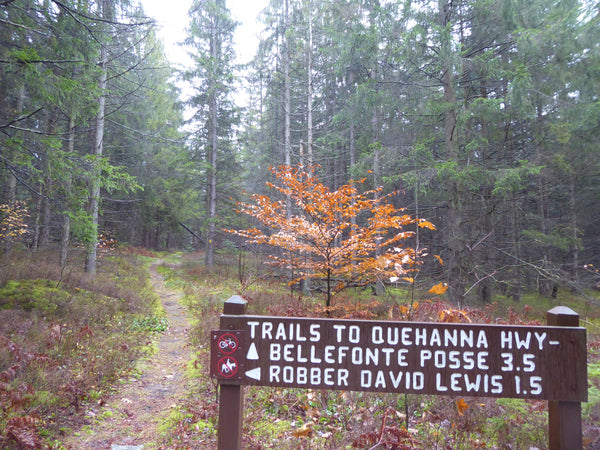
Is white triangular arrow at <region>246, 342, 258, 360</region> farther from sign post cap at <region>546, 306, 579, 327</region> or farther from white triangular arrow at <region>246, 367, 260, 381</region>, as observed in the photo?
sign post cap at <region>546, 306, 579, 327</region>

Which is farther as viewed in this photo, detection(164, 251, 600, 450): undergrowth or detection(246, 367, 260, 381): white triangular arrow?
detection(164, 251, 600, 450): undergrowth

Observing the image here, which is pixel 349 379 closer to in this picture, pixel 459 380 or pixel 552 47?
pixel 459 380

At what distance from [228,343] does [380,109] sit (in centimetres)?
1461

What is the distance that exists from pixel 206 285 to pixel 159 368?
886 centimetres

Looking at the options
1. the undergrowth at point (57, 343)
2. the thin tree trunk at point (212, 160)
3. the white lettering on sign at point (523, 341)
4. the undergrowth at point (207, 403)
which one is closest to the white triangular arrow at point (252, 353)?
the undergrowth at point (207, 403)

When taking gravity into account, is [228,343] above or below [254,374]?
above

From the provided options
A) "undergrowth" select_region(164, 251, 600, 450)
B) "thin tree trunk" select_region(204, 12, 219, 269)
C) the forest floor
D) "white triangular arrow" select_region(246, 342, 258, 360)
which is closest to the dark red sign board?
"white triangular arrow" select_region(246, 342, 258, 360)

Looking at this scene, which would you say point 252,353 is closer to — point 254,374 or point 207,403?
point 254,374

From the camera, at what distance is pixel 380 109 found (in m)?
15.1

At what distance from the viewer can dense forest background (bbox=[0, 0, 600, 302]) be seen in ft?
27.0

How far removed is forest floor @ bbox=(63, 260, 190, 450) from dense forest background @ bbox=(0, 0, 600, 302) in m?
4.21

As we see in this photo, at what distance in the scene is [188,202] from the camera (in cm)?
2525

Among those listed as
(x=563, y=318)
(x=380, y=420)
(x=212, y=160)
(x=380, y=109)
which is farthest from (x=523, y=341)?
(x=212, y=160)

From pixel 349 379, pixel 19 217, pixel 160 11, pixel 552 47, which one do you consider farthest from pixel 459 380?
pixel 19 217
